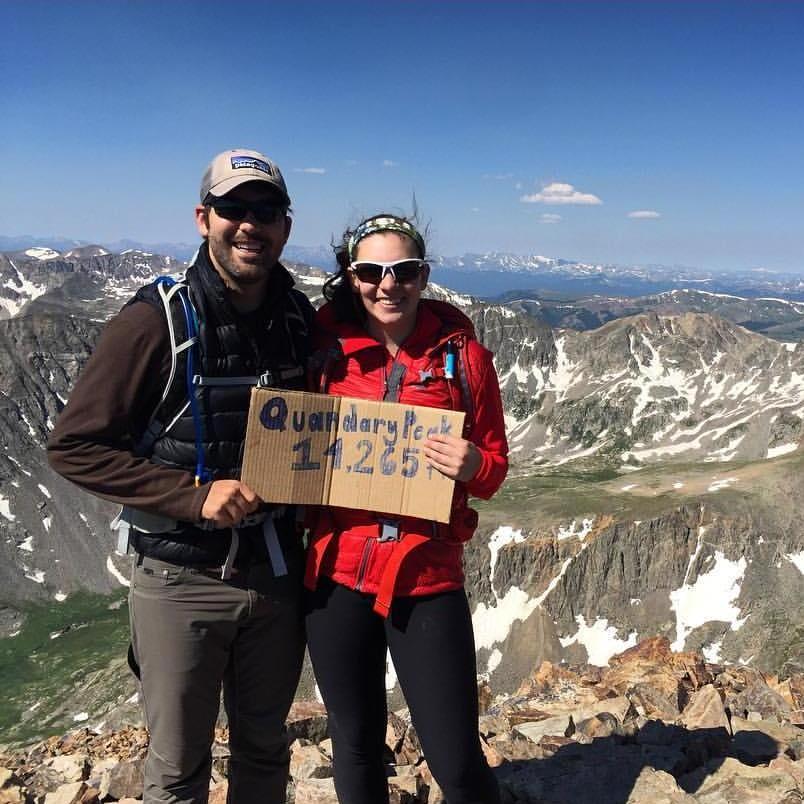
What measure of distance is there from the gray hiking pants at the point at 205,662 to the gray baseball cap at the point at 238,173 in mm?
3798

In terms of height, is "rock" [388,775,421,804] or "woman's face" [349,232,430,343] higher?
"woman's face" [349,232,430,343]

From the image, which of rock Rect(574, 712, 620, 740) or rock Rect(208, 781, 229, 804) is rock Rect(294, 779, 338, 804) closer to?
rock Rect(208, 781, 229, 804)

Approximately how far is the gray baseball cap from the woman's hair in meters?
0.83

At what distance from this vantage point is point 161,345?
5859 mm

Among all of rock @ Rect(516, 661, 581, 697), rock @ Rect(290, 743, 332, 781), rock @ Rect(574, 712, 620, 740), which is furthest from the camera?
rock @ Rect(516, 661, 581, 697)

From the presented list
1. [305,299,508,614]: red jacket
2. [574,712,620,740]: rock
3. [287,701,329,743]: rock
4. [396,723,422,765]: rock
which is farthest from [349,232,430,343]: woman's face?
[287,701,329,743]: rock

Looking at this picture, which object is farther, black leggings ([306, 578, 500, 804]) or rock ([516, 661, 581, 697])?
rock ([516, 661, 581, 697])

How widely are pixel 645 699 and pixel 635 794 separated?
22.6ft

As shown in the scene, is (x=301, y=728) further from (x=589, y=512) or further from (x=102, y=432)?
(x=589, y=512)

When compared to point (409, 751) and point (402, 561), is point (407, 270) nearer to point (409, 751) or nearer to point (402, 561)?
point (402, 561)

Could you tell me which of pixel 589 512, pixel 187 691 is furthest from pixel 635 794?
pixel 589 512

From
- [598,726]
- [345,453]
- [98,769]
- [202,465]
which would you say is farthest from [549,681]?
[202,465]

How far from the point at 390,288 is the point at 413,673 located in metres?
3.87

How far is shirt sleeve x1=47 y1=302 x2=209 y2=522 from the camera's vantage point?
5676mm
